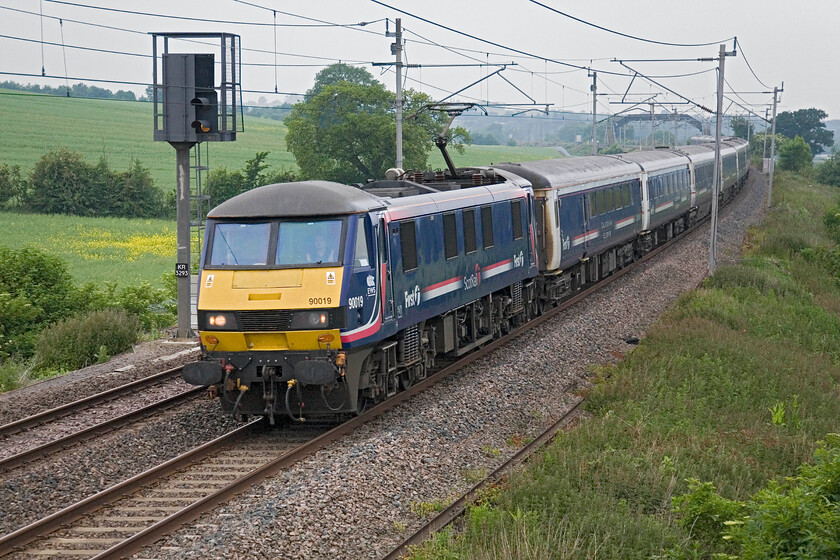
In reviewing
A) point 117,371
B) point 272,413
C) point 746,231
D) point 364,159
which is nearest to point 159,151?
point 364,159

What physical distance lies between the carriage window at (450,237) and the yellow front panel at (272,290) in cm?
376

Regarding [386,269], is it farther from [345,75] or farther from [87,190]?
[345,75]

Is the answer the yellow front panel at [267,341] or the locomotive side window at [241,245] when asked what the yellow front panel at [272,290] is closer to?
the locomotive side window at [241,245]

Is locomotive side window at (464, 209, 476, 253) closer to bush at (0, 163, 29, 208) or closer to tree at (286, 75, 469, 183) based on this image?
bush at (0, 163, 29, 208)

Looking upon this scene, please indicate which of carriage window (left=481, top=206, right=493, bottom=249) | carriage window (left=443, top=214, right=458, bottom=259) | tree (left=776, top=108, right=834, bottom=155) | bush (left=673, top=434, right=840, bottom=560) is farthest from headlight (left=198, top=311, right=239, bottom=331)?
tree (left=776, top=108, right=834, bottom=155)

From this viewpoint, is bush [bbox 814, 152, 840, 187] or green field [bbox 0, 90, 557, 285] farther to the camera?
bush [bbox 814, 152, 840, 187]

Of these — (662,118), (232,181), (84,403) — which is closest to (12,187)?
(232,181)

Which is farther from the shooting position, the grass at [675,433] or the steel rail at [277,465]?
the steel rail at [277,465]

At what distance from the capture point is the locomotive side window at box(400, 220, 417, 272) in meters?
14.0

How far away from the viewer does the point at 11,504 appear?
10.4 m

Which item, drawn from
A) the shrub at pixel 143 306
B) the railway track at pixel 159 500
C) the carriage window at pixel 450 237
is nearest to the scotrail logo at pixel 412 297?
the carriage window at pixel 450 237

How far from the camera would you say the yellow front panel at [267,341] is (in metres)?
12.1

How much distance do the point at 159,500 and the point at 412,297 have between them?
5.08 metres

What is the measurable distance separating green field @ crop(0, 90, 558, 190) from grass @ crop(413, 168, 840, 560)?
51.4 meters
